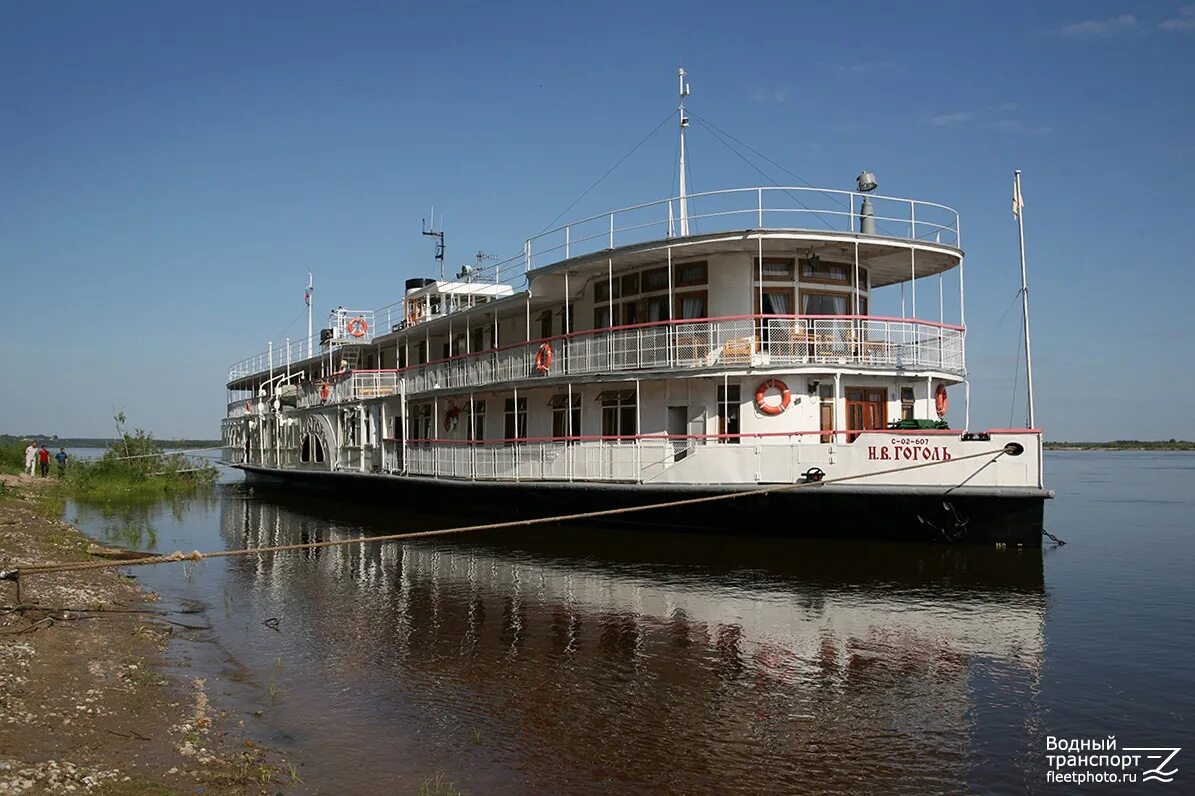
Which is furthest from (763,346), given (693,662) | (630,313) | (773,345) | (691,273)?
(693,662)

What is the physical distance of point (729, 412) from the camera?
20000mm

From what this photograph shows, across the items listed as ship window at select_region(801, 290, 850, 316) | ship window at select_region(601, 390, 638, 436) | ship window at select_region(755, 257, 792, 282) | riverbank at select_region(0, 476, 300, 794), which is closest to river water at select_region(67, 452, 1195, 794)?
riverbank at select_region(0, 476, 300, 794)

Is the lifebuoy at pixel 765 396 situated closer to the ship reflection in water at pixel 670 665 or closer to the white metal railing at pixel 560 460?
the white metal railing at pixel 560 460

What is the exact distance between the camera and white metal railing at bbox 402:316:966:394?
760 inches

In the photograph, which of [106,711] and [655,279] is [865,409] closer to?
[655,279]

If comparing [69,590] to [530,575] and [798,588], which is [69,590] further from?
[798,588]

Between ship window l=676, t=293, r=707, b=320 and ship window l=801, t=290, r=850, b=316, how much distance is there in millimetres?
2302

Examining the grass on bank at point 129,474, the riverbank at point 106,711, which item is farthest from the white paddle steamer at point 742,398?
the grass on bank at point 129,474

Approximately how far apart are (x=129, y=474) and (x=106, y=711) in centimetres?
3550

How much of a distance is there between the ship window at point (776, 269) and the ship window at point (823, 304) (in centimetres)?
58

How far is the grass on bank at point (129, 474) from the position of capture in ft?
118

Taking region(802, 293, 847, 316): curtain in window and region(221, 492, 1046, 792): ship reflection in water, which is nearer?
region(221, 492, 1046, 792): ship reflection in water

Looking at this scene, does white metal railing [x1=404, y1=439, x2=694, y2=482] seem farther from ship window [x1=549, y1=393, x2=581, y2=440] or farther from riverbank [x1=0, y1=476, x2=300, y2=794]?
riverbank [x1=0, y1=476, x2=300, y2=794]

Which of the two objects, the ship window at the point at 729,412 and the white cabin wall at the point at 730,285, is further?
the white cabin wall at the point at 730,285
